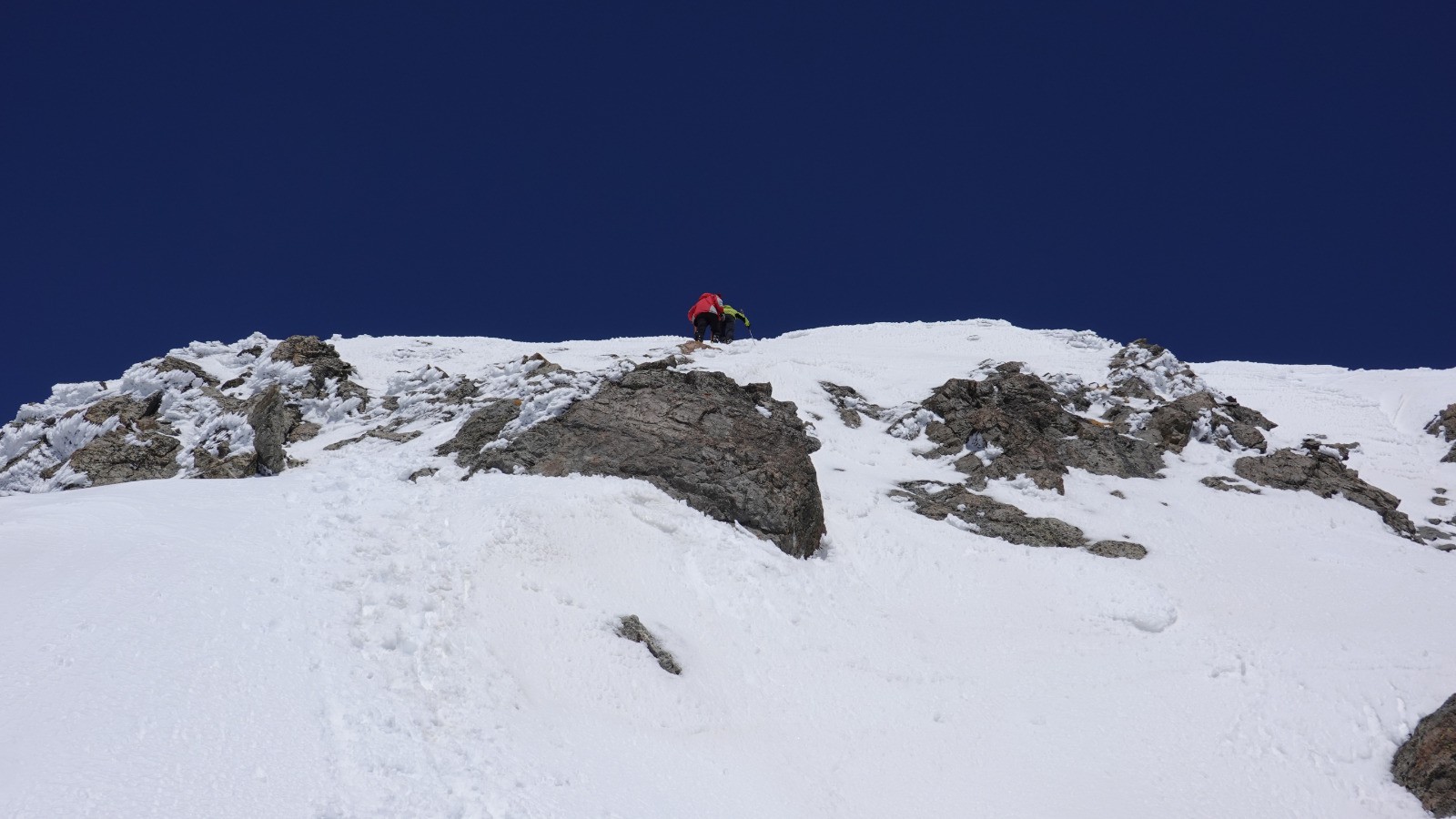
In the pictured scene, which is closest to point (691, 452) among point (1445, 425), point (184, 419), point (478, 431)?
point (478, 431)

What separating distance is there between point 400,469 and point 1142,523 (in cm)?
1782

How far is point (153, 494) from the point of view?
1273 centimetres

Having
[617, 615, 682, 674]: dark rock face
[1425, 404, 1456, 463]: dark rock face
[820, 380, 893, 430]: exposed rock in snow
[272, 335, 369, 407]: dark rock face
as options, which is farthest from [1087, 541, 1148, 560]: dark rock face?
[272, 335, 369, 407]: dark rock face

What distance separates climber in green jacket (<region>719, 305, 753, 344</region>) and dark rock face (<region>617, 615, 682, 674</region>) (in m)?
25.8

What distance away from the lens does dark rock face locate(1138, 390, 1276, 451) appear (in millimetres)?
25281

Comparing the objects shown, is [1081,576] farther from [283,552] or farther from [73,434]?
[73,434]

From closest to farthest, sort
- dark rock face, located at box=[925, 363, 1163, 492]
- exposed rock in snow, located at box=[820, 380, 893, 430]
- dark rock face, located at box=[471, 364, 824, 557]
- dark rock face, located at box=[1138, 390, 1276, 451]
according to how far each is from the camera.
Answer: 1. dark rock face, located at box=[471, 364, 824, 557]
2. dark rock face, located at box=[925, 363, 1163, 492]
3. dark rock face, located at box=[1138, 390, 1276, 451]
4. exposed rock in snow, located at box=[820, 380, 893, 430]

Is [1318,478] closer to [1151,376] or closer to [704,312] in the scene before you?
[1151,376]

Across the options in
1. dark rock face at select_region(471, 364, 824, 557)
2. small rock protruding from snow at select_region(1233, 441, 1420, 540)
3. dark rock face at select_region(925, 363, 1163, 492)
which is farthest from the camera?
dark rock face at select_region(925, 363, 1163, 492)

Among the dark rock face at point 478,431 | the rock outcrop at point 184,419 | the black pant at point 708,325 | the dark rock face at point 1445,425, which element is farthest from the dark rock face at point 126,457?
the dark rock face at point 1445,425

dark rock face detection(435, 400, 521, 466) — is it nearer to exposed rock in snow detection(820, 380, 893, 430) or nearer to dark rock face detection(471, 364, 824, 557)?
dark rock face detection(471, 364, 824, 557)

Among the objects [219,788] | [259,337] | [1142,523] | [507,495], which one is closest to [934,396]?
[1142,523]

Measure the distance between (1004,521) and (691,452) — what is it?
7.97m

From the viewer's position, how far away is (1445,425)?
28.9 meters
